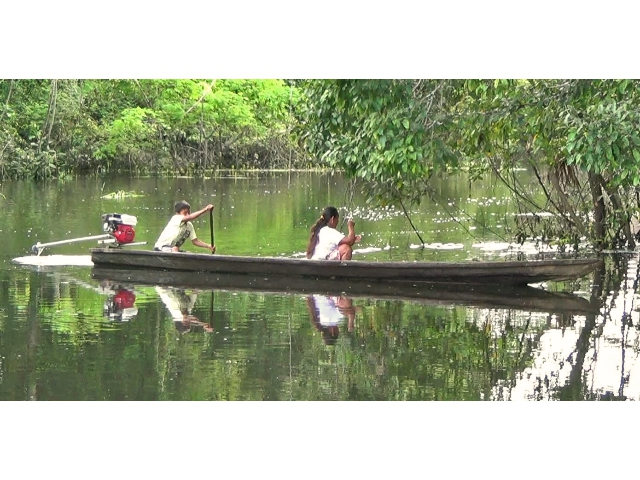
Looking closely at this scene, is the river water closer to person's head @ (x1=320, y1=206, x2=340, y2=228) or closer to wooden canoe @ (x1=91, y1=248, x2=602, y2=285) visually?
wooden canoe @ (x1=91, y1=248, x2=602, y2=285)

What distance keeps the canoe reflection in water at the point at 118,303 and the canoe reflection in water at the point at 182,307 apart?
13.7 inches

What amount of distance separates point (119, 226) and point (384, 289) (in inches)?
160

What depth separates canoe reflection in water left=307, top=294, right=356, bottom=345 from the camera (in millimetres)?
10539

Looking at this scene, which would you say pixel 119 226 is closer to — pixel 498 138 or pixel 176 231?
pixel 176 231

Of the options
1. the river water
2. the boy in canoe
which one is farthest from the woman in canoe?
the boy in canoe

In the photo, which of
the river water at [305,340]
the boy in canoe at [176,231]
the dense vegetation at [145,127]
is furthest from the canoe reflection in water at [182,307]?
the dense vegetation at [145,127]

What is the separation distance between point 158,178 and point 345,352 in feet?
106

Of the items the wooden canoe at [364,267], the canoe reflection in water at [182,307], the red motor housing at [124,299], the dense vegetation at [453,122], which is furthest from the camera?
the wooden canoe at [364,267]

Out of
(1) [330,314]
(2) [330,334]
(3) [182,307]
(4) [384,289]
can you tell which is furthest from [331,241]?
(2) [330,334]

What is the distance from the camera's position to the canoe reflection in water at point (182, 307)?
1077 centimetres

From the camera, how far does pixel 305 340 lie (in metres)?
10.1

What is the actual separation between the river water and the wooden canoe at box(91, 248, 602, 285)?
37 centimetres

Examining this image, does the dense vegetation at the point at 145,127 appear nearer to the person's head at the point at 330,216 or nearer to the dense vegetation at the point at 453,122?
the person's head at the point at 330,216
